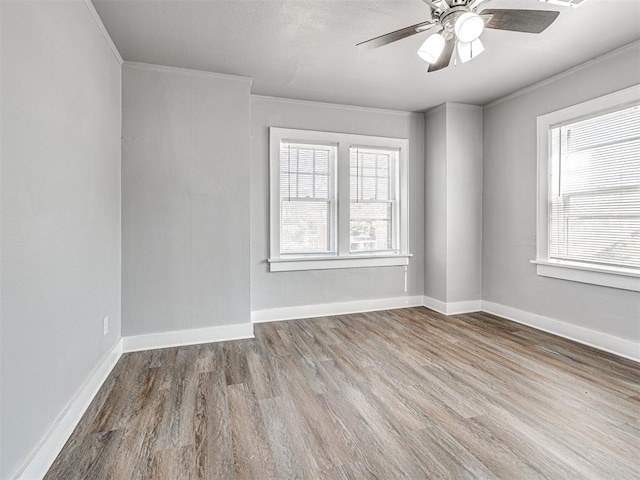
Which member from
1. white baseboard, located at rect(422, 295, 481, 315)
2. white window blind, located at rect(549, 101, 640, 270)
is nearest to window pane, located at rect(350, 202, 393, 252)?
white baseboard, located at rect(422, 295, 481, 315)

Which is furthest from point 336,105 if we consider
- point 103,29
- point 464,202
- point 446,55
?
point 103,29

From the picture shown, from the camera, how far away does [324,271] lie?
13.9 feet

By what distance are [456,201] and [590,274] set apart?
5.25ft

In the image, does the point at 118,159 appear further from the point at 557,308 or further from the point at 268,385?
the point at 557,308

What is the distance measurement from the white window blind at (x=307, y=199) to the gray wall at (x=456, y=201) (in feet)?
Result: 4.47

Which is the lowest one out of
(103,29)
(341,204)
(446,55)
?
(341,204)

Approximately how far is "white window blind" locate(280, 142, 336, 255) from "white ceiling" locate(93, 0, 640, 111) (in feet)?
2.34

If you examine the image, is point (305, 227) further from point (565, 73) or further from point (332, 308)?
point (565, 73)

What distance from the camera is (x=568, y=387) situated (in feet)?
7.83

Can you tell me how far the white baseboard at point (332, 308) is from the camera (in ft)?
13.2

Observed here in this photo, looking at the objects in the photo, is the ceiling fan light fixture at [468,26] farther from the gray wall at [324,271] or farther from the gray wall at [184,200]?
the gray wall at [324,271]

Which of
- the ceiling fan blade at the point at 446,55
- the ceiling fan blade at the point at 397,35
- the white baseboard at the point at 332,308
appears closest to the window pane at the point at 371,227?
the white baseboard at the point at 332,308

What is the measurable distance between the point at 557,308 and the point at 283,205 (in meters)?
3.17

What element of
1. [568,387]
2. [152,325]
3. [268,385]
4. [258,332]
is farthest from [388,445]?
[152,325]
